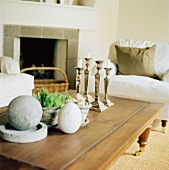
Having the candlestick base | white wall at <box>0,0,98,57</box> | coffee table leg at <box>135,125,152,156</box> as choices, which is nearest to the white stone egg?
the candlestick base

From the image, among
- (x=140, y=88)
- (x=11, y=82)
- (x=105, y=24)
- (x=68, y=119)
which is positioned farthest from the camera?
(x=105, y=24)

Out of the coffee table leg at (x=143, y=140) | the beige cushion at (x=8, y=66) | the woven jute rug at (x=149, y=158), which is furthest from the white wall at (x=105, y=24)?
the coffee table leg at (x=143, y=140)

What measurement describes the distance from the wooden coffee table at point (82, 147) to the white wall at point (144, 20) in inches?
119

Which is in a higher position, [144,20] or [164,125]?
[144,20]

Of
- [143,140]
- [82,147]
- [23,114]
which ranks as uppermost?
[23,114]

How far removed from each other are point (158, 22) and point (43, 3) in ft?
5.79

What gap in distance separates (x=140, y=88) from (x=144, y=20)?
2.12 meters

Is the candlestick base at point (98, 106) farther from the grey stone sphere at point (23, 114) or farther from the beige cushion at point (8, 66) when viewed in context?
the beige cushion at point (8, 66)

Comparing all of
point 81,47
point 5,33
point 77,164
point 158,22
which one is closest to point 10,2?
point 5,33

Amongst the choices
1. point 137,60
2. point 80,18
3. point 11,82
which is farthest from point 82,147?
point 80,18

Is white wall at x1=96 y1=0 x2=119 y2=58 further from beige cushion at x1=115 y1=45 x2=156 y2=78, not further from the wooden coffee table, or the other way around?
the wooden coffee table

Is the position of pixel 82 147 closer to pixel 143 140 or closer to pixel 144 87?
pixel 143 140

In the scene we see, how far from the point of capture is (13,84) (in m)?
2.85

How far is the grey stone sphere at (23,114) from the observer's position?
1354mm
